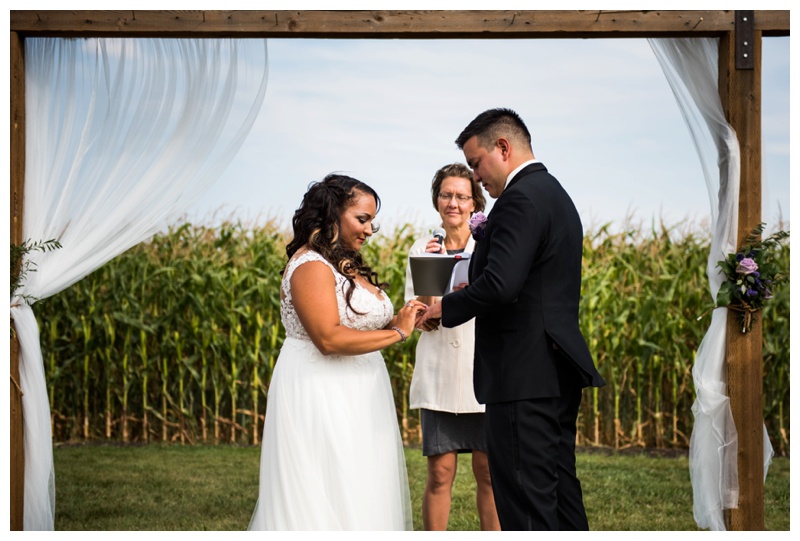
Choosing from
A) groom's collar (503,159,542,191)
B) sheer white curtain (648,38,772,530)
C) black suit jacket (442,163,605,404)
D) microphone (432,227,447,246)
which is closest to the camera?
black suit jacket (442,163,605,404)

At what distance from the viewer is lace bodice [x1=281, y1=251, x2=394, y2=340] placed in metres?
3.35

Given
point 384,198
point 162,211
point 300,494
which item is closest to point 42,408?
point 162,211

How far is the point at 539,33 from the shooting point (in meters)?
3.99

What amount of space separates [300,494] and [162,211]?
1.46 meters

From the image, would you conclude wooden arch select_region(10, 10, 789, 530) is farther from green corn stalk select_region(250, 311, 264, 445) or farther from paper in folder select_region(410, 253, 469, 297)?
green corn stalk select_region(250, 311, 264, 445)

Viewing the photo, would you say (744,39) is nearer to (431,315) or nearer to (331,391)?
(431,315)

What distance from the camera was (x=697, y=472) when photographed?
4055mm

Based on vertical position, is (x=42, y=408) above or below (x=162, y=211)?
below

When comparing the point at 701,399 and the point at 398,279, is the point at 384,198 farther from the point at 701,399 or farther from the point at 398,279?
the point at 701,399

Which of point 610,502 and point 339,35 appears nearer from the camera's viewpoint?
point 339,35

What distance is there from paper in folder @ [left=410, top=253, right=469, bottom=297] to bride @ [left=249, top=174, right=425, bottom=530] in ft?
0.83

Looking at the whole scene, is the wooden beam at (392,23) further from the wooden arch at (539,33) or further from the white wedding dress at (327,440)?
the white wedding dress at (327,440)

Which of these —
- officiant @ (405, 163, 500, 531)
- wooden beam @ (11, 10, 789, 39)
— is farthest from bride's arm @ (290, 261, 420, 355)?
wooden beam @ (11, 10, 789, 39)

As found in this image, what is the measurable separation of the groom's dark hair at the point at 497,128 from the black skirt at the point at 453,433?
1.24 m
